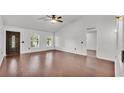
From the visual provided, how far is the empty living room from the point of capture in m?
4.92

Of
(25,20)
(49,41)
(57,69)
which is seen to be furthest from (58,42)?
(57,69)

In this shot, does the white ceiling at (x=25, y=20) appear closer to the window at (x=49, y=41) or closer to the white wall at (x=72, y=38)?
the white wall at (x=72, y=38)

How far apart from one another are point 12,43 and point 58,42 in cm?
460

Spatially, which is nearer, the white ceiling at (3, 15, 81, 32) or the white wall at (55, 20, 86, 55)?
the white ceiling at (3, 15, 81, 32)

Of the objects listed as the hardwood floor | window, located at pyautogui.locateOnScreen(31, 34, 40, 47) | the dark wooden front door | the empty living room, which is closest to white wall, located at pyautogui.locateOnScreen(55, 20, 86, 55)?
the empty living room

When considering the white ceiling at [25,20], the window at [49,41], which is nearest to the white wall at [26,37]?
the white ceiling at [25,20]

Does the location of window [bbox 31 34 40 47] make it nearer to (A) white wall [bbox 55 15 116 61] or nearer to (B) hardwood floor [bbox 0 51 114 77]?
(A) white wall [bbox 55 15 116 61]

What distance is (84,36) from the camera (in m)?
7.57
